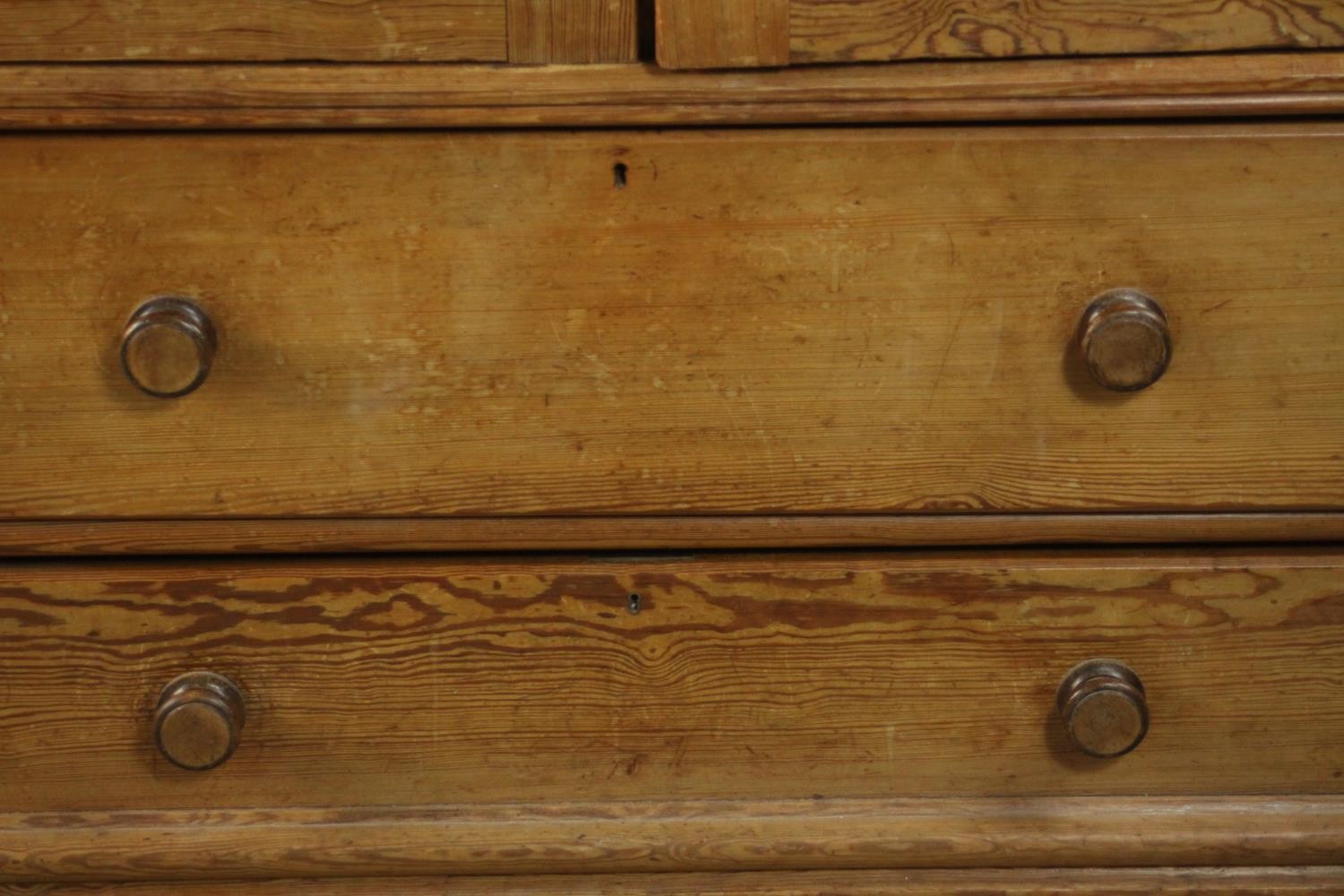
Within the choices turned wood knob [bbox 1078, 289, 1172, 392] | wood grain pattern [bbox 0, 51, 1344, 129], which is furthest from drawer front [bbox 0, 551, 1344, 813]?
wood grain pattern [bbox 0, 51, 1344, 129]

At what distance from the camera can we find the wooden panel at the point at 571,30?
68cm

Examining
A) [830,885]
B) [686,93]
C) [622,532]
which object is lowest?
[830,885]

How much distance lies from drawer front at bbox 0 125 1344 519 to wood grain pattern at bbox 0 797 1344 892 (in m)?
0.18

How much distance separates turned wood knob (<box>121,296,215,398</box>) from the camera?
68cm

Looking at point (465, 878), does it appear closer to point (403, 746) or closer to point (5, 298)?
point (403, 746)

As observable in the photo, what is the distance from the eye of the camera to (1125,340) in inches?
27.3

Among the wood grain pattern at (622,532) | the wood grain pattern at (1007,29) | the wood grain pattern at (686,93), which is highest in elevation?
the wood grain pattern at (1007,29)

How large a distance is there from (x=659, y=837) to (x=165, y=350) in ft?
1.25

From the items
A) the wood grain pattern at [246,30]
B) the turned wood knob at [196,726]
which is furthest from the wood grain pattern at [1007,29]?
the turned wood knob at [196,726]

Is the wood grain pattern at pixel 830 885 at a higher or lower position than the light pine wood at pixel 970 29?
lower

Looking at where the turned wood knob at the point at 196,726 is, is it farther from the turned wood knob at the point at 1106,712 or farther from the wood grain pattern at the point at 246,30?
the turned wood knob at the point at 1106,712

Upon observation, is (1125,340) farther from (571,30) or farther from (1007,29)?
(571,30)

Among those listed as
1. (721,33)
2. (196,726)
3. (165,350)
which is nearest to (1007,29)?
(721,33)

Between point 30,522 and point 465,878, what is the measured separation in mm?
317
